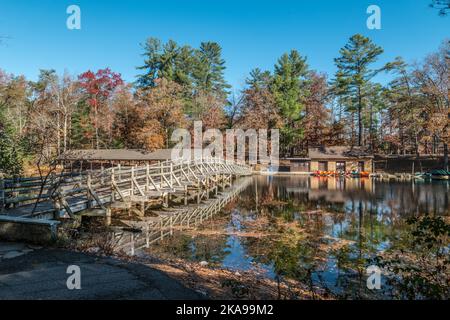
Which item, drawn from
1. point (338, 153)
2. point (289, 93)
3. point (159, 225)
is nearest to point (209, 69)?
point (289, 93)

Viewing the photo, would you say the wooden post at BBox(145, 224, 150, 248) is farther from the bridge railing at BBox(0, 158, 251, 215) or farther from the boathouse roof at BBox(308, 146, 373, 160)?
the boathouse roof at BBox(308, 146, 373, 160)

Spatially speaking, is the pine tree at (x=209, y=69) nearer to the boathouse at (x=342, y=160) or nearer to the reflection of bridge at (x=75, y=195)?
the boathouse at (x=342, y=160)

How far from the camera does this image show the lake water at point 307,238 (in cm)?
743

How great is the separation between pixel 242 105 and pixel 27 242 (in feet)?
148

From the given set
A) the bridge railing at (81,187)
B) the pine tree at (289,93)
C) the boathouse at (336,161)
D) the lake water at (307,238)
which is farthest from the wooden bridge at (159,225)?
the pine tree at (289,93)

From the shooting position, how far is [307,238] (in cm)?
1053

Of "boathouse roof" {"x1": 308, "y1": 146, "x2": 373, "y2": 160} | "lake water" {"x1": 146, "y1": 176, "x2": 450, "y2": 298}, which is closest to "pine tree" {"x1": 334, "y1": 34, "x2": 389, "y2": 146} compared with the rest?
"boathouse roof" {"x1": 308, "y1": 146, "x2": 373, "y2": 160}

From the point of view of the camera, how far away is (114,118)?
4397 centimetres

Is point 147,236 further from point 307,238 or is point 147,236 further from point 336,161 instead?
point 336,161

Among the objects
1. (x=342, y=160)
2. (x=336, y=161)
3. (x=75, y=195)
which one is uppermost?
(x=342, y=160)

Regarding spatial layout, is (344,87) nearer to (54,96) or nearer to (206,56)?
(206,56)

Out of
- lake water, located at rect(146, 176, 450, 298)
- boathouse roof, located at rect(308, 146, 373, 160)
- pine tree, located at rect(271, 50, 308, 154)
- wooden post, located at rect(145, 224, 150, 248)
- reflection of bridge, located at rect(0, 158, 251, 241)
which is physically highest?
pine tree, located at rect(271, 50, 308, 154)

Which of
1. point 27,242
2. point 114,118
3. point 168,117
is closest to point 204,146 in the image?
point 168,117

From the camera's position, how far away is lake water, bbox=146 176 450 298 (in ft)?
24.4
